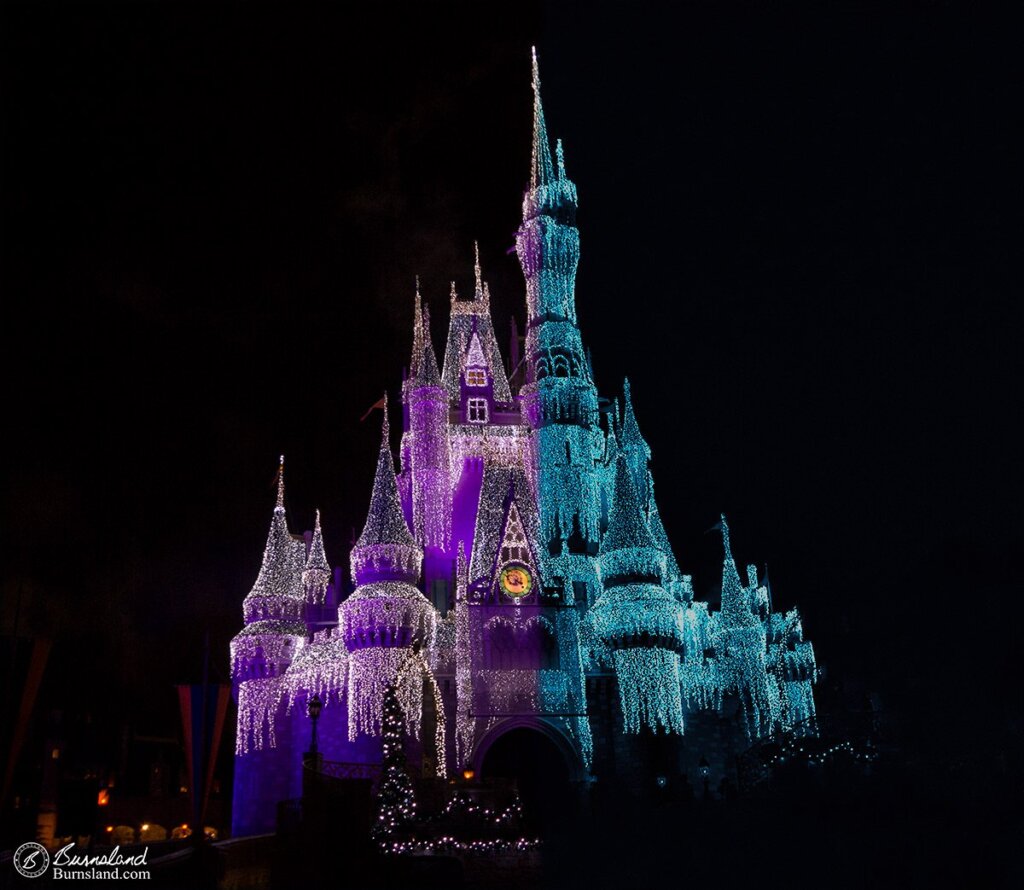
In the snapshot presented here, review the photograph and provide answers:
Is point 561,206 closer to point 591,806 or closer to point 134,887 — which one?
point 591,806

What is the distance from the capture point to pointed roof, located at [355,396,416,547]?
31.5m

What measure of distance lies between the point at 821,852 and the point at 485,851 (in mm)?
6895

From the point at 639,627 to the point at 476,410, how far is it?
12.3 m

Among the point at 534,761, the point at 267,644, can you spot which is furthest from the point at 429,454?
the point at 534,761

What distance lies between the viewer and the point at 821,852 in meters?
18.8

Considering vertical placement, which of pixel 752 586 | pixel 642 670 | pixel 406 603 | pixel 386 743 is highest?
pixel 752 586

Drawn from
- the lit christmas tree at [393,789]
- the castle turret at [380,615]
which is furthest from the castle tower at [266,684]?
the lit christmas tree at [393,789]

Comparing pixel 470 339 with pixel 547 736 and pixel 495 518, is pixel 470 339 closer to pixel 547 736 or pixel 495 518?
pixel 495 518

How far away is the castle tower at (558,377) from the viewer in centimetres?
3656

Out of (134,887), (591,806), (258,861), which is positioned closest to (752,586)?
(591,806)

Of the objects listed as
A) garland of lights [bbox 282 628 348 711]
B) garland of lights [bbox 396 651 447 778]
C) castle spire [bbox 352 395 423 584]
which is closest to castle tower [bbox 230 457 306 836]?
garland of lights [bbox 282 628 348 711]

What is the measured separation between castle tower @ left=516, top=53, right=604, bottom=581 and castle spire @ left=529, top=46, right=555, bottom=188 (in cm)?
4

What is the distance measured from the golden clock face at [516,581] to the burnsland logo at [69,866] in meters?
16.1

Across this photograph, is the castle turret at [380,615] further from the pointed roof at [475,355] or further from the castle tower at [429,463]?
the pointed roof at [475,355]
